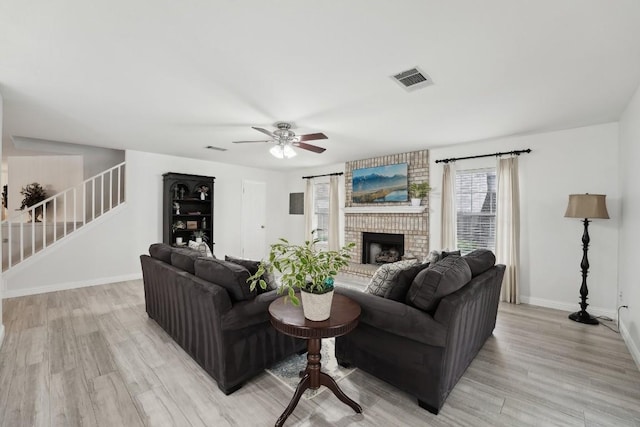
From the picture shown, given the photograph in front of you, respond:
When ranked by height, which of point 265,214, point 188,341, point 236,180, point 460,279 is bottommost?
point 188,341

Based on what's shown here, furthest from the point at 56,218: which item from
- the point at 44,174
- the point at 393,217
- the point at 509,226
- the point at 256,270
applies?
the point at 509,226

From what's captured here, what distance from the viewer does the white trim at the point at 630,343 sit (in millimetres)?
2493

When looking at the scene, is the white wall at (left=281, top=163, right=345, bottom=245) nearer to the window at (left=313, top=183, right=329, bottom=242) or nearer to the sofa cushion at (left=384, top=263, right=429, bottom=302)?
the window at (left=313, top=183, right=329, bottom=242)

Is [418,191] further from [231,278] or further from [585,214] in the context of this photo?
[231,278]

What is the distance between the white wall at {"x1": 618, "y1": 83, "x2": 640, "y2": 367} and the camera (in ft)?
8.70

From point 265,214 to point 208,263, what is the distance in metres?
5.22

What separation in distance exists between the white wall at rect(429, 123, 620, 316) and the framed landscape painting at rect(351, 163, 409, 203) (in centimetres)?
148

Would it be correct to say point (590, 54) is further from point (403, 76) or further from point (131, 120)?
point (131, 120)

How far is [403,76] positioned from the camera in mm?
2398

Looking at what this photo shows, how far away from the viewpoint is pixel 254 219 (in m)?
7.26

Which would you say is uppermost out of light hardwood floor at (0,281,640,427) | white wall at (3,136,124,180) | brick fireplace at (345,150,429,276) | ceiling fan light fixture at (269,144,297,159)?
white wall at (3,136,124,180)

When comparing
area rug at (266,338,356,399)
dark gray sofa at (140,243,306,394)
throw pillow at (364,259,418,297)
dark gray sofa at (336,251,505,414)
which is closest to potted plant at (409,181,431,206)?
dark gray sofa at (336,251,505,414)

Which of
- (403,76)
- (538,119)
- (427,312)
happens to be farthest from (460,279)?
(538,119)

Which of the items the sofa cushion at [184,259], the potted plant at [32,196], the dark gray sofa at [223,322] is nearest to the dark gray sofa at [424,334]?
the dark gray sofa at [223,322]
